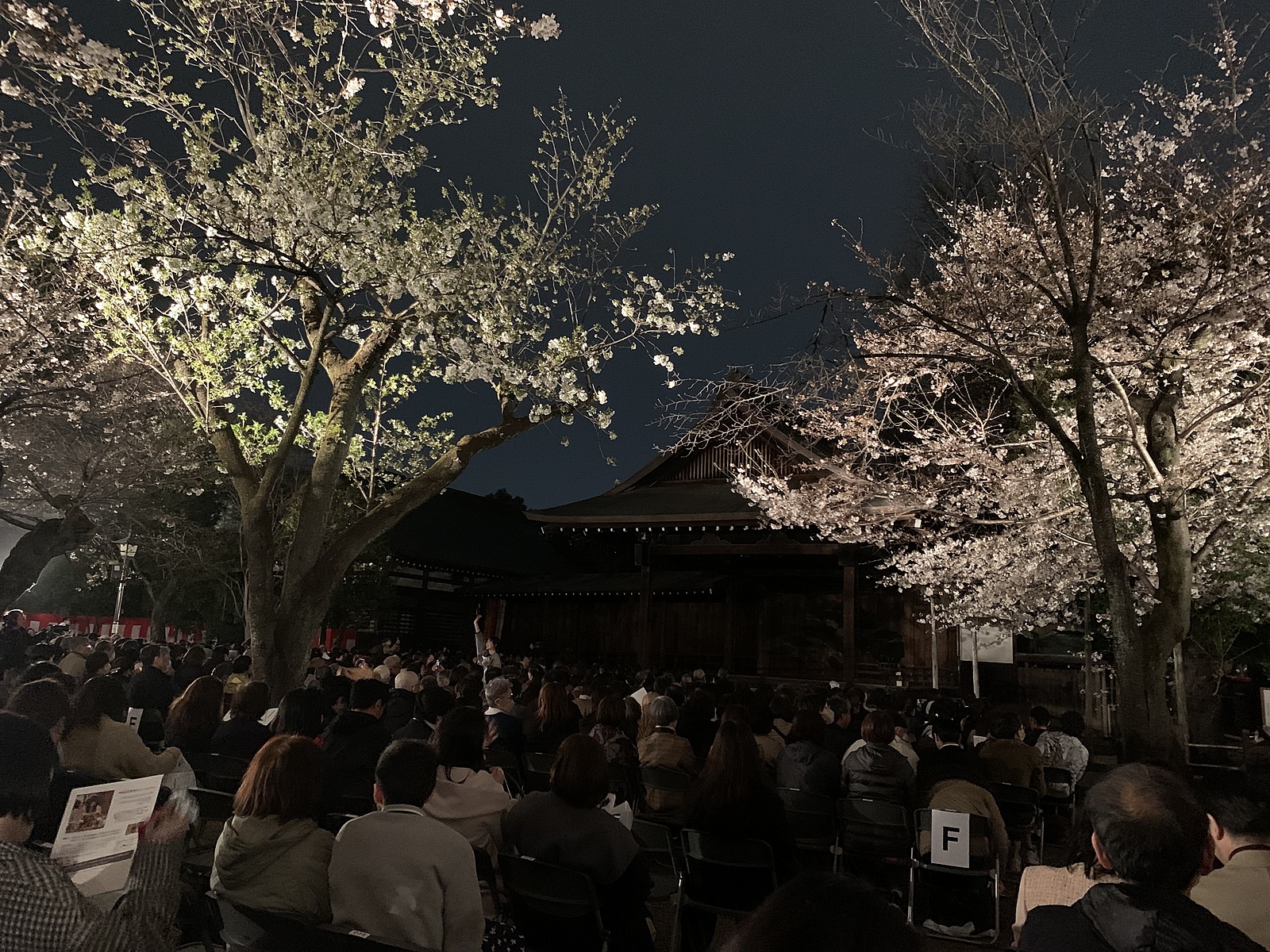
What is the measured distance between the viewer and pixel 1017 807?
6336 mm

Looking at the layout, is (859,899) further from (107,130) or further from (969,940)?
(107,130)

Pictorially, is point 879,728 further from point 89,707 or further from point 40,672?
point 40,672

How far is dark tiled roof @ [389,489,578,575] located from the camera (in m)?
28.3

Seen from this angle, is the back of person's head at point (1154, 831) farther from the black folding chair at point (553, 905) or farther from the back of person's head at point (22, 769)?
the back of person's head at point (22, 769)

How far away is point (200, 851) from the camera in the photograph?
4.50 meters

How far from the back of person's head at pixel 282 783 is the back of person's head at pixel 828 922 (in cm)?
233

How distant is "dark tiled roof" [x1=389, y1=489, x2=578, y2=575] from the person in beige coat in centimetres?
2214

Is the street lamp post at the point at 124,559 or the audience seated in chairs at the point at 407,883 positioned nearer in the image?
the audience seated in chairs at the point at 407,883

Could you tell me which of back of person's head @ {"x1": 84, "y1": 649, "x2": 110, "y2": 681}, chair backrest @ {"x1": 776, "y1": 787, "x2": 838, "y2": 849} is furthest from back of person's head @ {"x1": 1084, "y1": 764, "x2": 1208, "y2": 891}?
back of person's head @ {"x1": 84, "y1": 649, "x2": 110, "y2": 681}

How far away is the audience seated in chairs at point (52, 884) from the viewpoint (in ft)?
6.46

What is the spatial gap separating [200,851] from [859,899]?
4.47 m

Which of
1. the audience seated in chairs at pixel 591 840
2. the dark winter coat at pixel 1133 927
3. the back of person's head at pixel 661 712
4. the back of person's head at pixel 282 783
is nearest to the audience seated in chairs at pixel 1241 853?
the dark winter coat at pixel 1133 927

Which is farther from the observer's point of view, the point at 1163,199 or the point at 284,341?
the point at 1163,199

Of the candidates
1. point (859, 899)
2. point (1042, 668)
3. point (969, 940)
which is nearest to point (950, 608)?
point (1042, 668)
